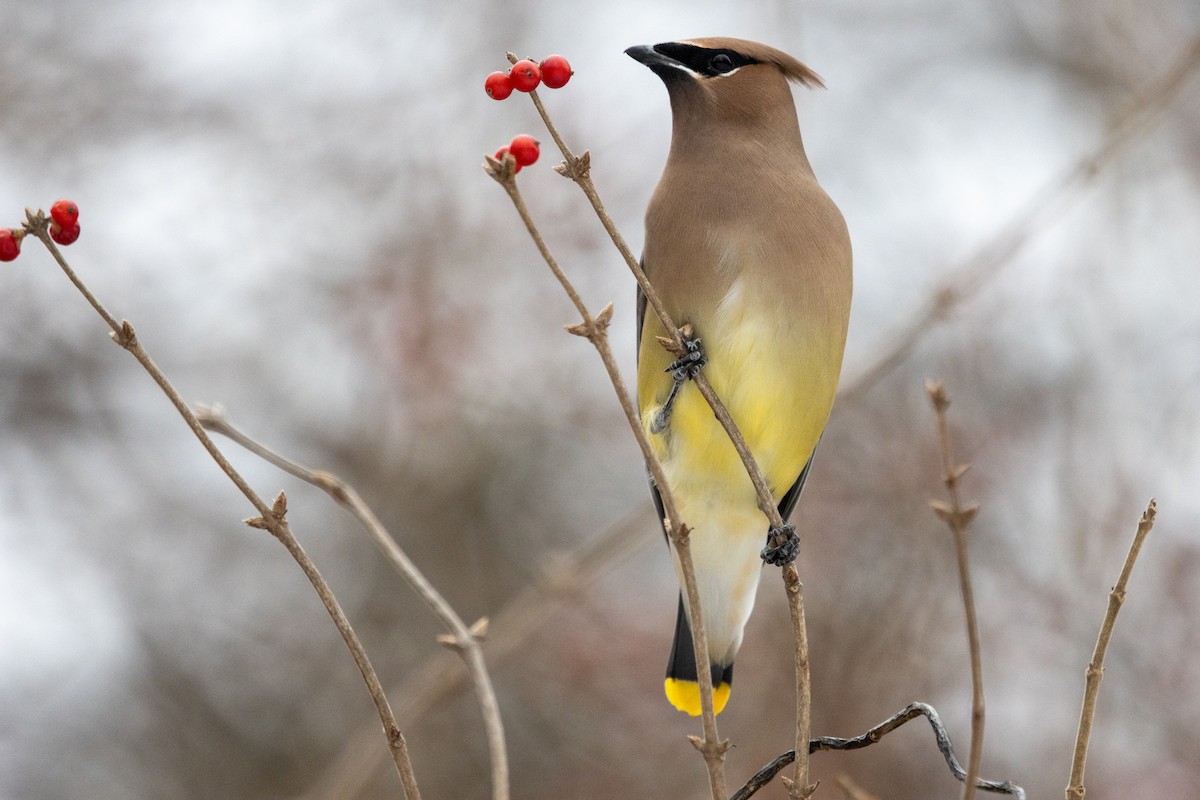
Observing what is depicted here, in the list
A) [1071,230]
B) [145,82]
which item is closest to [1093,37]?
[1071,230]

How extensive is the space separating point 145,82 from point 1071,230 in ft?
12.0

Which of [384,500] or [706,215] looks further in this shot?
[384,500]

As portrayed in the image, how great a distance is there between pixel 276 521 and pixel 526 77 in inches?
27.2

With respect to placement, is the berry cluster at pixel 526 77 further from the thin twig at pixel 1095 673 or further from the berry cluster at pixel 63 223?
the thin twig at pixel 1095 673

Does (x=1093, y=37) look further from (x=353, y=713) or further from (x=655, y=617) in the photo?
(x=353, y=713)

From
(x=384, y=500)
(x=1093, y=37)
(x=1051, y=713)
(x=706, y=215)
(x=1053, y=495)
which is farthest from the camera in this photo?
(x=1093, y=37)

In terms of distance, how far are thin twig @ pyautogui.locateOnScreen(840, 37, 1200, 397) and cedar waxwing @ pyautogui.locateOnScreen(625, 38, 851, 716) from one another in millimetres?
170

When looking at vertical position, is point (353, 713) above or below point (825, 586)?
below

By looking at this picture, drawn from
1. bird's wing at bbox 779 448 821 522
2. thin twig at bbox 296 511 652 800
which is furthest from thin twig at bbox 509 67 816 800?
bird's wing at bbox 779 448 821 522

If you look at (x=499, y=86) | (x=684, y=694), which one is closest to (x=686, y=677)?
(x=684, y=694)

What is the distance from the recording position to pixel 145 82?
17.3ft

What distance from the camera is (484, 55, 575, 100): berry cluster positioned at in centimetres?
174

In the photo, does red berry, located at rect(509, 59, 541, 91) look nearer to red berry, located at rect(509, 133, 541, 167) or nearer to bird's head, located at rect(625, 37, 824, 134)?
red berry, located at rect(509, 133, 541, 167)

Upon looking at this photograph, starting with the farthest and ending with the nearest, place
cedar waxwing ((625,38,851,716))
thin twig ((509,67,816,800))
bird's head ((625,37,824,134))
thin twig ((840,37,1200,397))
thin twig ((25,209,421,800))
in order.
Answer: bird's head ((625,37,824,134)) < cedar waxwing ((625,38,851,716)) < thin twig ((840,37,1200,397)) < thin twig ((509,67,816,800)) < thin twig ((25,209,421,800))
